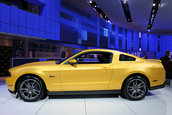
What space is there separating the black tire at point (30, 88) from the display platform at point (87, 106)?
15cm

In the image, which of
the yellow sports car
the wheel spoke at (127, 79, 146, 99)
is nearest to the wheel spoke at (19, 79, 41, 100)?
the yellow sports car

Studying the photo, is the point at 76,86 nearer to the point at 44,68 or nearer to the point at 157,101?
the point at 44,68

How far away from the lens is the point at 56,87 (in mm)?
3070

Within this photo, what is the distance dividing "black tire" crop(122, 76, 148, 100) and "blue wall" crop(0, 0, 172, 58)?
9442mm

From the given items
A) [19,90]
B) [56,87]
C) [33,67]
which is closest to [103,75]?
[56,87]

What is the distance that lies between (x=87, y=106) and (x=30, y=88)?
1624 millimetres

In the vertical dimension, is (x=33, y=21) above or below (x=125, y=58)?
above

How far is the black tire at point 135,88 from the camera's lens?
126 inches

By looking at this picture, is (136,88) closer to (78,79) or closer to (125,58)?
(125,58)

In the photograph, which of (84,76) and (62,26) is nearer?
(84,76)

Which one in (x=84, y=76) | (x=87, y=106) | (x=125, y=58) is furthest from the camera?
(x=125, y=58)

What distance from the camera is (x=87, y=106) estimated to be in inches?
112

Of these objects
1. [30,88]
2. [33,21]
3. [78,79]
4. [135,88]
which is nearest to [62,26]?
[33,21]

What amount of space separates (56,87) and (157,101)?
2.91 m
